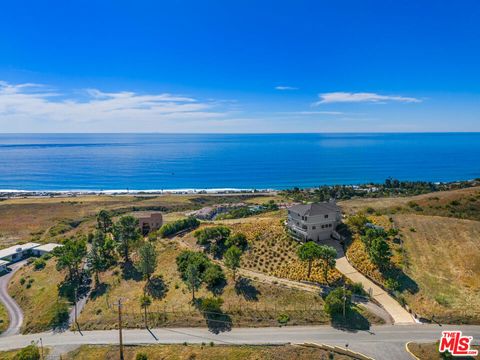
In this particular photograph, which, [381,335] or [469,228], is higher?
[469,228]

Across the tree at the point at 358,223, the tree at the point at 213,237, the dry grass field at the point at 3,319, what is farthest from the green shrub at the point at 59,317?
the tree at the point at 358,223

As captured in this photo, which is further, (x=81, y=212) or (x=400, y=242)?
(x=81, y=212)

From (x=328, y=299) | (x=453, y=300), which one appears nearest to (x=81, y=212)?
(x=328, y=299)

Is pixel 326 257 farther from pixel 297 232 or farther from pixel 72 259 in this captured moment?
pixel 72 259

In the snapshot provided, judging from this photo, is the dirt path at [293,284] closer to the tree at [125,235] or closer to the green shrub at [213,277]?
the green shrub at [213,277]

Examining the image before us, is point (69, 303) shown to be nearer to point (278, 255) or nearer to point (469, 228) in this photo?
point (278, 255)

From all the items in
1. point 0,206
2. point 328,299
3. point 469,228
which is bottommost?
point 0,206

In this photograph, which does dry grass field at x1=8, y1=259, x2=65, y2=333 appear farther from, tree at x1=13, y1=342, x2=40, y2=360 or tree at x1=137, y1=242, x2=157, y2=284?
tree at x1=137, y1=242, x2=157, y2=284

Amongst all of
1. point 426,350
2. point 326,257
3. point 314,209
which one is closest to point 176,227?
point 314,209
